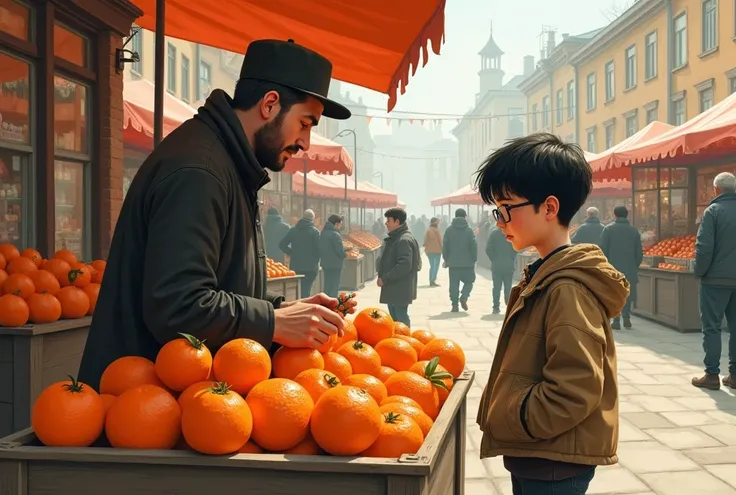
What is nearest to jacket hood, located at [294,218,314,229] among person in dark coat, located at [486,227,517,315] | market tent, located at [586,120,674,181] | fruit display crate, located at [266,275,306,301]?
fruit display crate, located at [266,275,306,301]

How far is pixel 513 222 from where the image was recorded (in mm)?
2359

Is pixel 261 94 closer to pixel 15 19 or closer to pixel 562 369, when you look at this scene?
pixel 562 369

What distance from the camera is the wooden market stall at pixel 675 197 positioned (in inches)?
449

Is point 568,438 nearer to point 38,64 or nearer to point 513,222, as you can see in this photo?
point 513,222

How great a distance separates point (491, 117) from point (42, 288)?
172 ft

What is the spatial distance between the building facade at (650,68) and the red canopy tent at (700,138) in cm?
1182

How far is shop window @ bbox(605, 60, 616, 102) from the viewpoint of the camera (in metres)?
35.5

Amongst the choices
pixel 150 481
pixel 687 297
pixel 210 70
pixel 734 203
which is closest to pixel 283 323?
pixel 150 481

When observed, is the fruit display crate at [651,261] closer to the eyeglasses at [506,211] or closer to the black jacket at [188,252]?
the eyeglasses at [506,211]

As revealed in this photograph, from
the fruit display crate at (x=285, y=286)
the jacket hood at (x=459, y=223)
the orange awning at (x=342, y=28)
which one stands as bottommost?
the fruit display crate at (x=285, y=286)

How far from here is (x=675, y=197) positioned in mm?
14984

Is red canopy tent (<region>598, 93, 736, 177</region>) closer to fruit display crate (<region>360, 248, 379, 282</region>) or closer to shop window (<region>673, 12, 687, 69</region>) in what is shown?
fruit display crate (<region>360, 248, 379, 282</region>)

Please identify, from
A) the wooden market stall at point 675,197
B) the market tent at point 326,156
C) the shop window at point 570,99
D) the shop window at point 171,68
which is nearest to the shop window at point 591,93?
the shop window at point 570,99

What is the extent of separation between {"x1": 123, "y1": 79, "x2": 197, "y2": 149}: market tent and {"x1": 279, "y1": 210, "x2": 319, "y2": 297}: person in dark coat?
12.1ft
